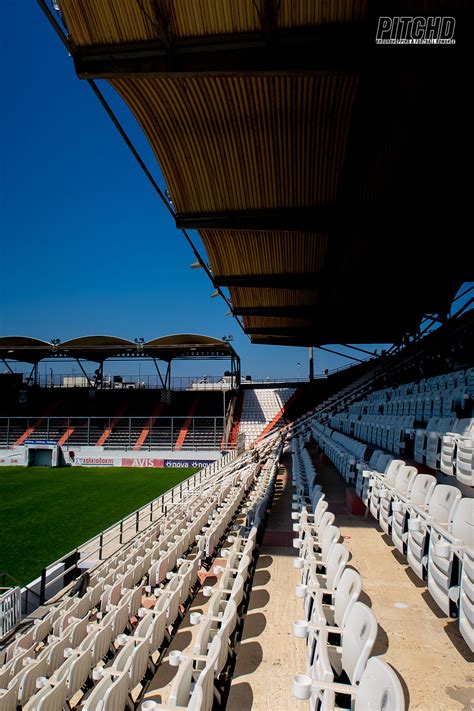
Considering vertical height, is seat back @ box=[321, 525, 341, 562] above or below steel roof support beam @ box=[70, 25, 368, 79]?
below

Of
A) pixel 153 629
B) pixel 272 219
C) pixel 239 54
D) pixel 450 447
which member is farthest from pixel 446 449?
pixel 272 219

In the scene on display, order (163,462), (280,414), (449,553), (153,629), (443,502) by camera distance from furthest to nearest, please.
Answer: (280,414) < (163,462) < (443,502) < (153,629) < (449,553)

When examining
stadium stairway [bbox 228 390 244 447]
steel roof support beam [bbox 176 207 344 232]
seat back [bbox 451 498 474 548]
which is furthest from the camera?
stadium stairway [bbox 228 390 244 447]

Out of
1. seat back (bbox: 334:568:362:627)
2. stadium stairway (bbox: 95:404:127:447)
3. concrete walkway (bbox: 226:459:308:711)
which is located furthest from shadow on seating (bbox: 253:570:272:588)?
stadium stairway (bbox: 95:404:127:447)

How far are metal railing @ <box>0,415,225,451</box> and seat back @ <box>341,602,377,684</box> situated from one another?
26.3 metres

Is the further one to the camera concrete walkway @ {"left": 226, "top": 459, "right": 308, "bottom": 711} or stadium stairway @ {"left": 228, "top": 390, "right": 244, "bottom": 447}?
stadium stairway @ {"left": 228, "top": 390, "right": 244, "bottom": 447}

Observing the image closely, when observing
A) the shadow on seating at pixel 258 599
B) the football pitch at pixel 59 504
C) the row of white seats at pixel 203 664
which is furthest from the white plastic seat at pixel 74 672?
the football pitch at pixel 59 504

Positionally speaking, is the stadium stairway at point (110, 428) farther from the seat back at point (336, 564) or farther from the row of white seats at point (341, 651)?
the row of white seats at point (341, 651)

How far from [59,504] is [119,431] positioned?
15115mm

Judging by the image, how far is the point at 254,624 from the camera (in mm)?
4281

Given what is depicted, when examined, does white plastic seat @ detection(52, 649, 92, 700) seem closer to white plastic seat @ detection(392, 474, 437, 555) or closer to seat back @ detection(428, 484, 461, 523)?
white plastic seat @ detection(392, 474, 437, 555)

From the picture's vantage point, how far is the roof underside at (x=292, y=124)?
5.73 m

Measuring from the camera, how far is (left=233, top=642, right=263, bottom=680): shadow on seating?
11.6 ft

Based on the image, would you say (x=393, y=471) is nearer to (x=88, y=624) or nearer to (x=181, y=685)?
(x=181, y=685)
